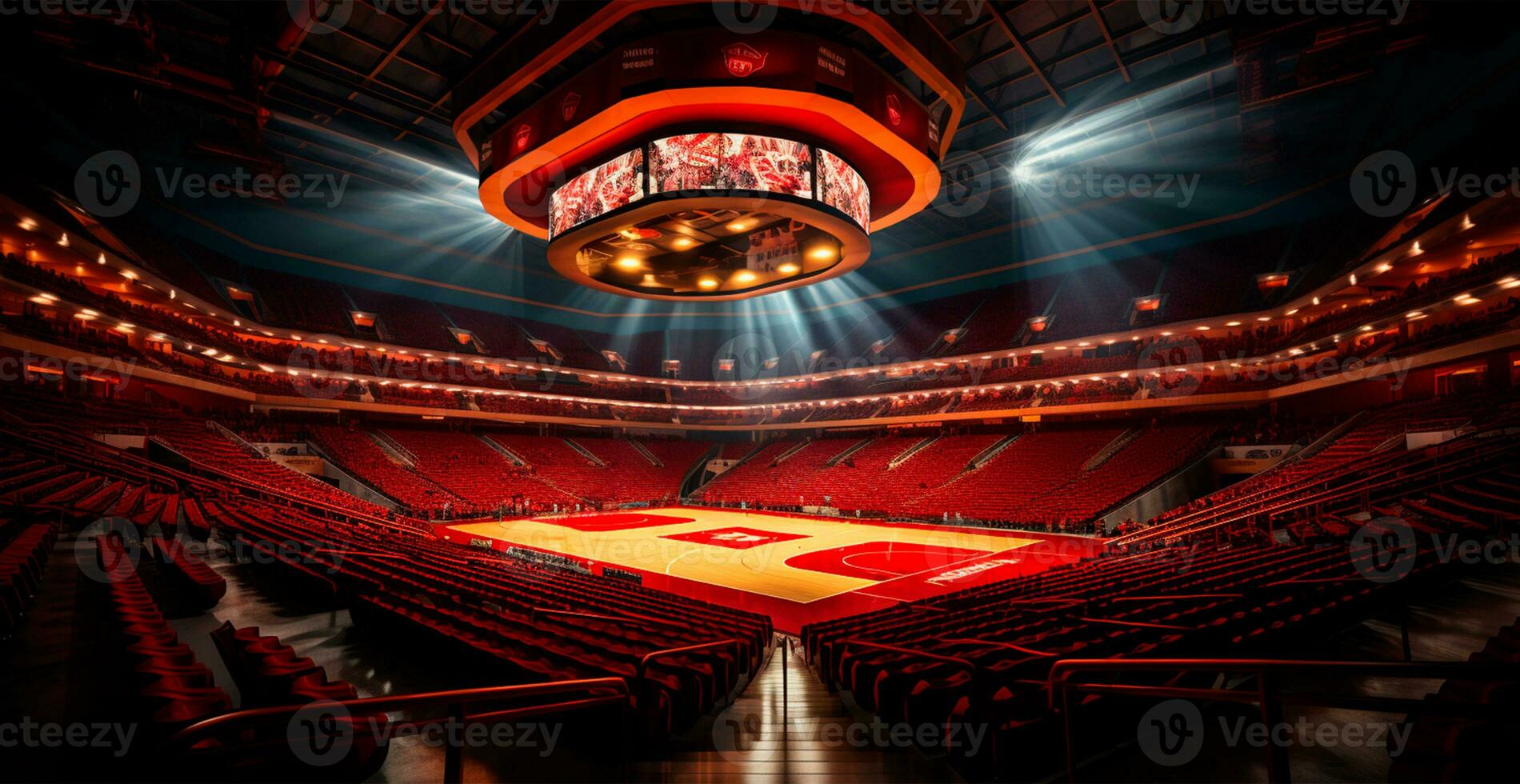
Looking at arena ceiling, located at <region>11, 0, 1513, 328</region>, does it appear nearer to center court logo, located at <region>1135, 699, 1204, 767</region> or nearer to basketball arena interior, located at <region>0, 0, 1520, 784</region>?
basketball arena interior, located at <region>0, 0, 1520, 784</region>

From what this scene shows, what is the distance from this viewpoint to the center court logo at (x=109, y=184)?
23.9m

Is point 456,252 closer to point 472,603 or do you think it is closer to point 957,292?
point 957,292

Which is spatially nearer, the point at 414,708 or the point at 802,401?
the point at 414,708

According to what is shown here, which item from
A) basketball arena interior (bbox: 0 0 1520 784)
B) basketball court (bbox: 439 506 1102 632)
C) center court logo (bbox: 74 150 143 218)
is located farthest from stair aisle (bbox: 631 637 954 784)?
center court logo (bbox: 74 150 143 218)

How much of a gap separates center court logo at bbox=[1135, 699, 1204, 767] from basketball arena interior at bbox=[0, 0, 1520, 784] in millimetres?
39

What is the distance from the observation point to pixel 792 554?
21031 mm

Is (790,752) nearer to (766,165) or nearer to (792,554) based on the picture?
(766,165)

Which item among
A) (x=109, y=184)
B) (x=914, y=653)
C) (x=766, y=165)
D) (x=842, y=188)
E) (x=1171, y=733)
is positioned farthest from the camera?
(x=109, y=184)

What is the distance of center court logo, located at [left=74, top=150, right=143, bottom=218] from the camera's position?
78.3 feet

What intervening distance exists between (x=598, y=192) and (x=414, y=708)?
1494 cm

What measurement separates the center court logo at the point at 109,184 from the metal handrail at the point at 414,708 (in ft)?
105

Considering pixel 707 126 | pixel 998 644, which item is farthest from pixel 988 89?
pixel 998 644

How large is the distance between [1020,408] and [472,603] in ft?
108

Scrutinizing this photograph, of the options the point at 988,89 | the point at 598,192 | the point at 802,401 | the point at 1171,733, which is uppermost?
the point at 988,89
